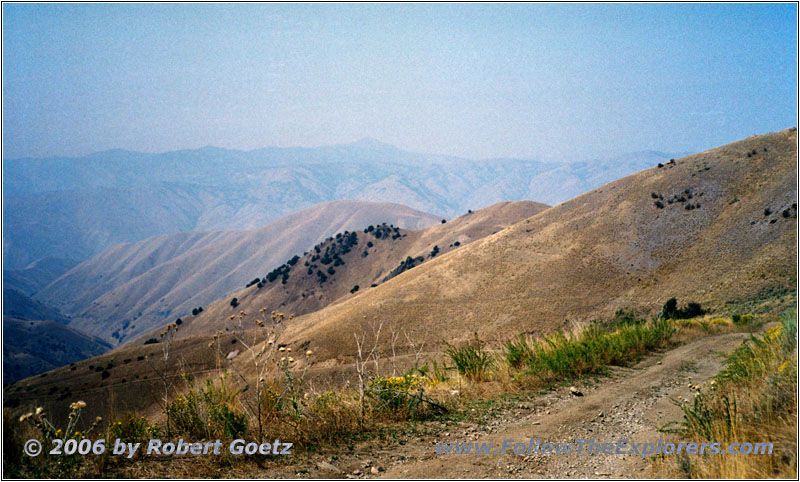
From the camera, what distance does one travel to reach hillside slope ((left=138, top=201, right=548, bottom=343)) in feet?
289

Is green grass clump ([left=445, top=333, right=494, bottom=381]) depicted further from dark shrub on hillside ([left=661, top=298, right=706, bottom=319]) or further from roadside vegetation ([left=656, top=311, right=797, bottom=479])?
dark shrub on hillside ([left=661, top=298, right=706, bottom=319])

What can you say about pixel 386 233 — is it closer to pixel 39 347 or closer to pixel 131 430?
pixel 39 347

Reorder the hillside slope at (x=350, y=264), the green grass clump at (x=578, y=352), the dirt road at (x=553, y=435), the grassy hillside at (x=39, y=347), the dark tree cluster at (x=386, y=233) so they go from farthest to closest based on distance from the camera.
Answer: the dark tree cluster at (x=386, y=233) → the grassy hillside at (x=39, y=347) → the hillside slope at (x=350, y=264) → the green grass clump at (x=578, y=352) → the dirt road at (x=553, y=435)

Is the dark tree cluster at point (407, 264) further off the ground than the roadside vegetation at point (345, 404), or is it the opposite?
the roadside vegetation at point (345, 404)

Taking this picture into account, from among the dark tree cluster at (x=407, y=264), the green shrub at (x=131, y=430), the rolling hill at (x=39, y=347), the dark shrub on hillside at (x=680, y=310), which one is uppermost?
the green shrub at (x=131, y=430)

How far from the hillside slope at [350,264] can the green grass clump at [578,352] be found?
237 ft

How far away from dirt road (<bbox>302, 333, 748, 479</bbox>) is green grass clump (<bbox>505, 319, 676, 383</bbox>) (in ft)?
1.50

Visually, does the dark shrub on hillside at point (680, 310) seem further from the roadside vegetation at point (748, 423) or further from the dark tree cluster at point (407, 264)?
the dark tree cluster at point (407, 264)

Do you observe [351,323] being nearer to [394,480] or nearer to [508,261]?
[508,261]

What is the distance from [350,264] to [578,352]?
90947 millimetres

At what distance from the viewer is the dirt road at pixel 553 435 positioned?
4.02 metres

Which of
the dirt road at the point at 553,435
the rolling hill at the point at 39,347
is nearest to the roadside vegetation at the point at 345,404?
the dirt road at the point at 553,435

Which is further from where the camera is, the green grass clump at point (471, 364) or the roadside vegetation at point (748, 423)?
the green grass clump at point (471, 364)

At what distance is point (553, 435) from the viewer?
15.4 feet
